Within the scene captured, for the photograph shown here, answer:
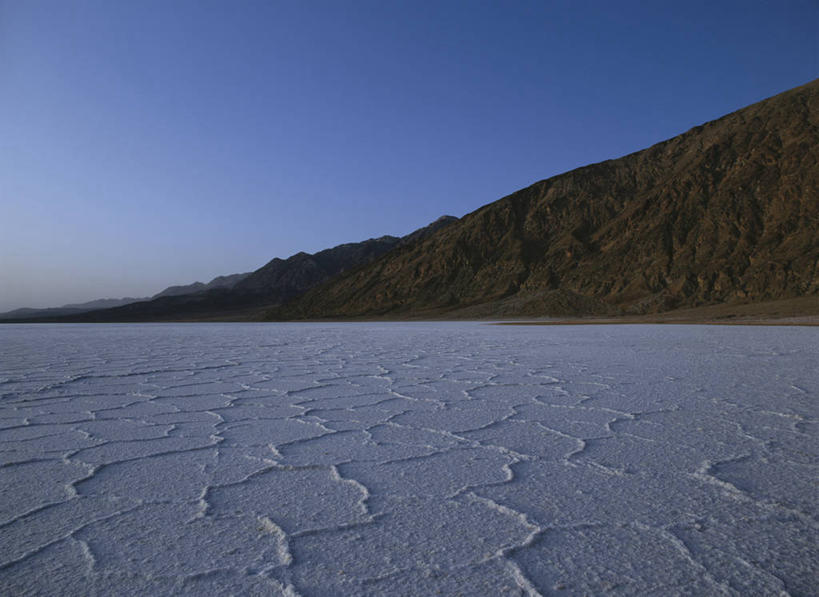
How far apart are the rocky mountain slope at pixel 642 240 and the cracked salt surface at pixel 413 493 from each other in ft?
109

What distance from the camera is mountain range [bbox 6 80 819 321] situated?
34156 mm

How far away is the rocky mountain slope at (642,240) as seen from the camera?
34250mm

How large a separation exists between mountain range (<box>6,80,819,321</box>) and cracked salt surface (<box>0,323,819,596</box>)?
29187 millimetres

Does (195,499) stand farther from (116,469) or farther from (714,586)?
(714,586)

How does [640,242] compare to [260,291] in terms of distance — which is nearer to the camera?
[640,242]

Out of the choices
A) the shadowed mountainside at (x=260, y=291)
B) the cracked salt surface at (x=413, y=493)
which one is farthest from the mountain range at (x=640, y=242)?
the cracked salt surface at (x=413, y=493)

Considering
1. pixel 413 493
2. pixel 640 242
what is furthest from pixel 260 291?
pixel 413 493

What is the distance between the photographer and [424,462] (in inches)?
96.4

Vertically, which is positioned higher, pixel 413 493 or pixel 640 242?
pixel 640 242

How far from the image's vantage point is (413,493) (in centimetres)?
205

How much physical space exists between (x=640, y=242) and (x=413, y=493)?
138 feet

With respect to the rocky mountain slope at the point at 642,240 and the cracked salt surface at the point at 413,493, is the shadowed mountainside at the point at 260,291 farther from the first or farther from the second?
the cracked salt surface at the point at 413,493

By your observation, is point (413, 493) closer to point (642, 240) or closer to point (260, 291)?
point (642, 240)

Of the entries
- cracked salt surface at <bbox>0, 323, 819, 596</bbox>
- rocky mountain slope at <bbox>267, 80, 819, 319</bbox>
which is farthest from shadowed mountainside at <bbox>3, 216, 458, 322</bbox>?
cracked salt surface at <bbox>0, 323, 819, 596</bbox>
